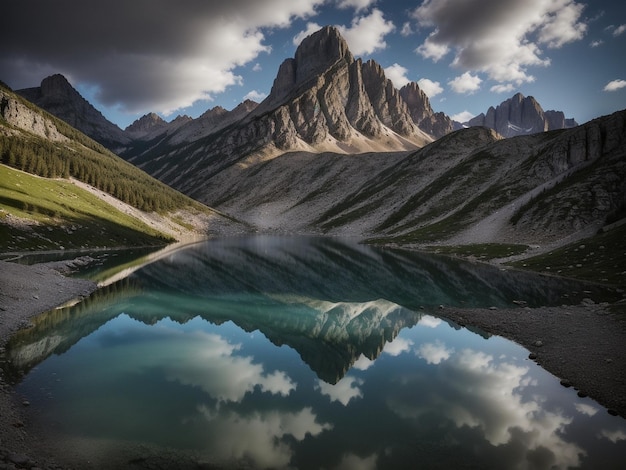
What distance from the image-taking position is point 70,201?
105312 mm

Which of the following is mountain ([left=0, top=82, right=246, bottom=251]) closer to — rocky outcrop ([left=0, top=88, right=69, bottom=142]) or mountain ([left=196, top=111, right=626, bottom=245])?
rocky outcrop ([left=0, top=88, right=69, bottom=142])

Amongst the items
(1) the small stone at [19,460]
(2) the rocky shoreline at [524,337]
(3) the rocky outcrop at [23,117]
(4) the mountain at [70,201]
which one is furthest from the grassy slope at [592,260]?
(3) the rocky outcrop at [23,117]

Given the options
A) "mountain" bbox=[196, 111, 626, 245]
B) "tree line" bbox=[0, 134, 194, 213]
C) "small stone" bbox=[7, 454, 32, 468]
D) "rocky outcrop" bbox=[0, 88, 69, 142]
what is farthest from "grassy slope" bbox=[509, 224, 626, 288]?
"rocky outcrop" bbox=[0, 88, 69, 142]

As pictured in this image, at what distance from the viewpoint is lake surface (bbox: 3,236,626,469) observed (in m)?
15.0

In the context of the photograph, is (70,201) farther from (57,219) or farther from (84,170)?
(84,170)

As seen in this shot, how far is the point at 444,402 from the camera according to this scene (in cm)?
1945

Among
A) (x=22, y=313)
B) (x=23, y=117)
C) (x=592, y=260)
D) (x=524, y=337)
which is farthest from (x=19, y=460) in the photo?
(x=23, y=117)

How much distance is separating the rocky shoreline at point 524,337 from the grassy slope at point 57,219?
3728 cm

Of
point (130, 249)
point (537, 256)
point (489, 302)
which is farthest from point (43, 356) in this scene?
point (130, 249)

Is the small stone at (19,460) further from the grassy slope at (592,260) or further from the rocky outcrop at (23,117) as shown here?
the rocky outcrop at (23,117)

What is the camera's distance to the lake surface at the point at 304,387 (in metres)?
15.0

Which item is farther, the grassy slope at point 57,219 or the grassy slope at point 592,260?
the grassy slope at point 57,219

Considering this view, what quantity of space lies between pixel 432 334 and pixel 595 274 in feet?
84.9

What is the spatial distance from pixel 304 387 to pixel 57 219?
90.0m
